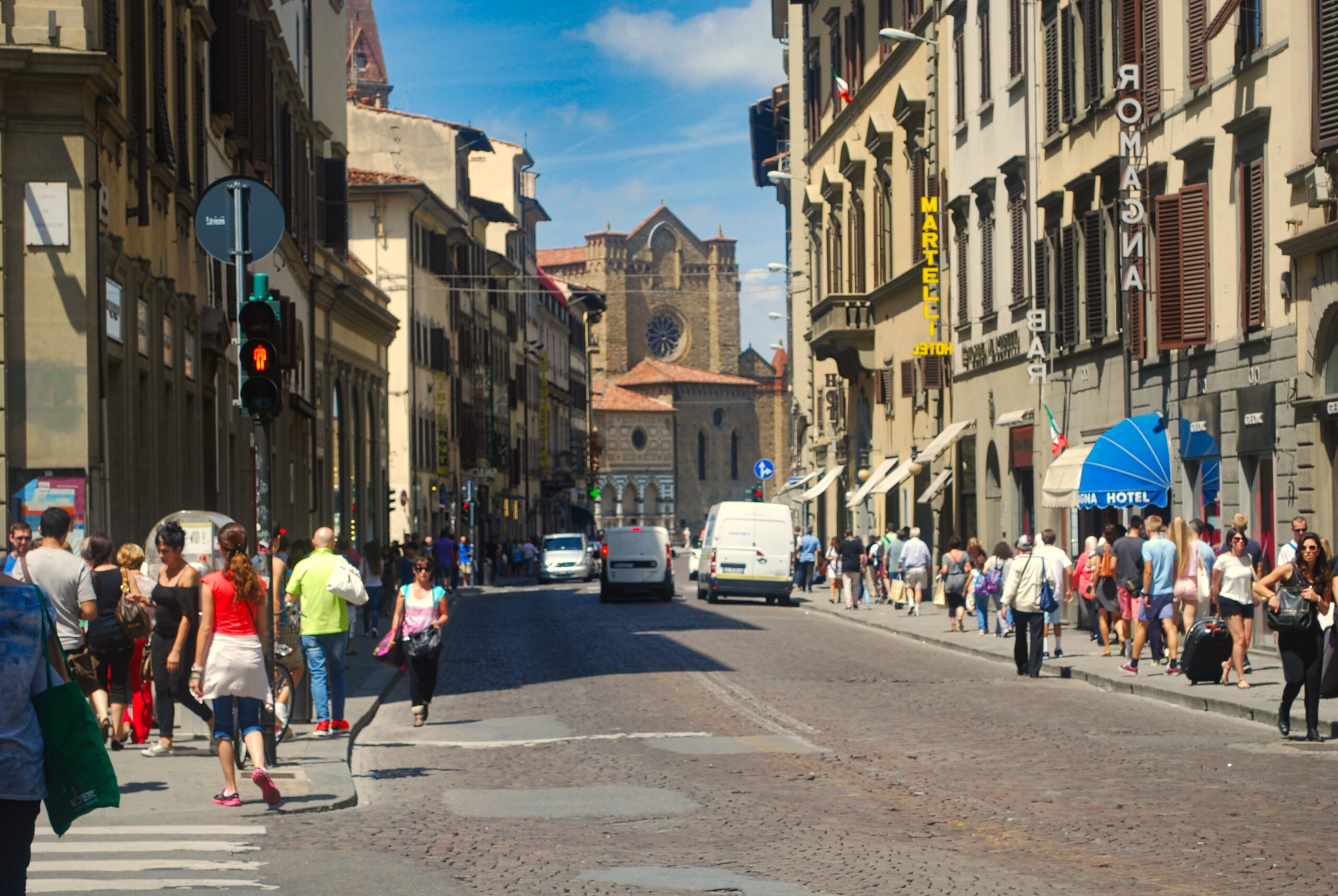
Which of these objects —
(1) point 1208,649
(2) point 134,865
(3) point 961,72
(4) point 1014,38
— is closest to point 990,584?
(4) point 1014,38

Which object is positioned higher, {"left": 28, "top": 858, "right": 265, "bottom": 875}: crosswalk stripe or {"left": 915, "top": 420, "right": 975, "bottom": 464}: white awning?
{"left": 915, "top": 420, "right": 975, "bottom": 464}: white awning

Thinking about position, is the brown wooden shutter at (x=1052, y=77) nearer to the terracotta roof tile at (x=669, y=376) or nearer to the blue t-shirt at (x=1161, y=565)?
the blue t-shirt at (x=1161, y=565)

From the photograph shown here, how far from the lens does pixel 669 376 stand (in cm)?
14750

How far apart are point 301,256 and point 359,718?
63.8 feet

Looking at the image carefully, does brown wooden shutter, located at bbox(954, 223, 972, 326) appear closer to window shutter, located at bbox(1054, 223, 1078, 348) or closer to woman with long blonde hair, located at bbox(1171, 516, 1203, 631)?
window shutter, located at bbox(1054, 223, 1078, 348)

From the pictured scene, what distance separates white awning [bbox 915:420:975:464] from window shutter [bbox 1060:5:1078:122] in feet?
29.9

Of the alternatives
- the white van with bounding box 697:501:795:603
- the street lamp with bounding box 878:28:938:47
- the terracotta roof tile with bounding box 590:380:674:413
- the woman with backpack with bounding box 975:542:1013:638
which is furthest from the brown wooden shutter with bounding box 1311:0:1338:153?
the terracotta roof tile with bounding box 590:380:674:413

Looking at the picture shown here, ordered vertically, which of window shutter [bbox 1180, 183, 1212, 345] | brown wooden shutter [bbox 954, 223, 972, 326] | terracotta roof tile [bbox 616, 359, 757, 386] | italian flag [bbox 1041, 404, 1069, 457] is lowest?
italian flag [bbox 1041, 404, 1069, 457]

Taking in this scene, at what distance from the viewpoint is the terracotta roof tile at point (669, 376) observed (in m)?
148

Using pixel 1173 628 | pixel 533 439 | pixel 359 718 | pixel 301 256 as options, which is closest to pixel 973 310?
pixel 301 256

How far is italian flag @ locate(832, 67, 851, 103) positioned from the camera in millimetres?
53312

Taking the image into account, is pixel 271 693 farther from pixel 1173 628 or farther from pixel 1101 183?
pixel 1101 183

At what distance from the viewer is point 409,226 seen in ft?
217

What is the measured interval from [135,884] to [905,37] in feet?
111
